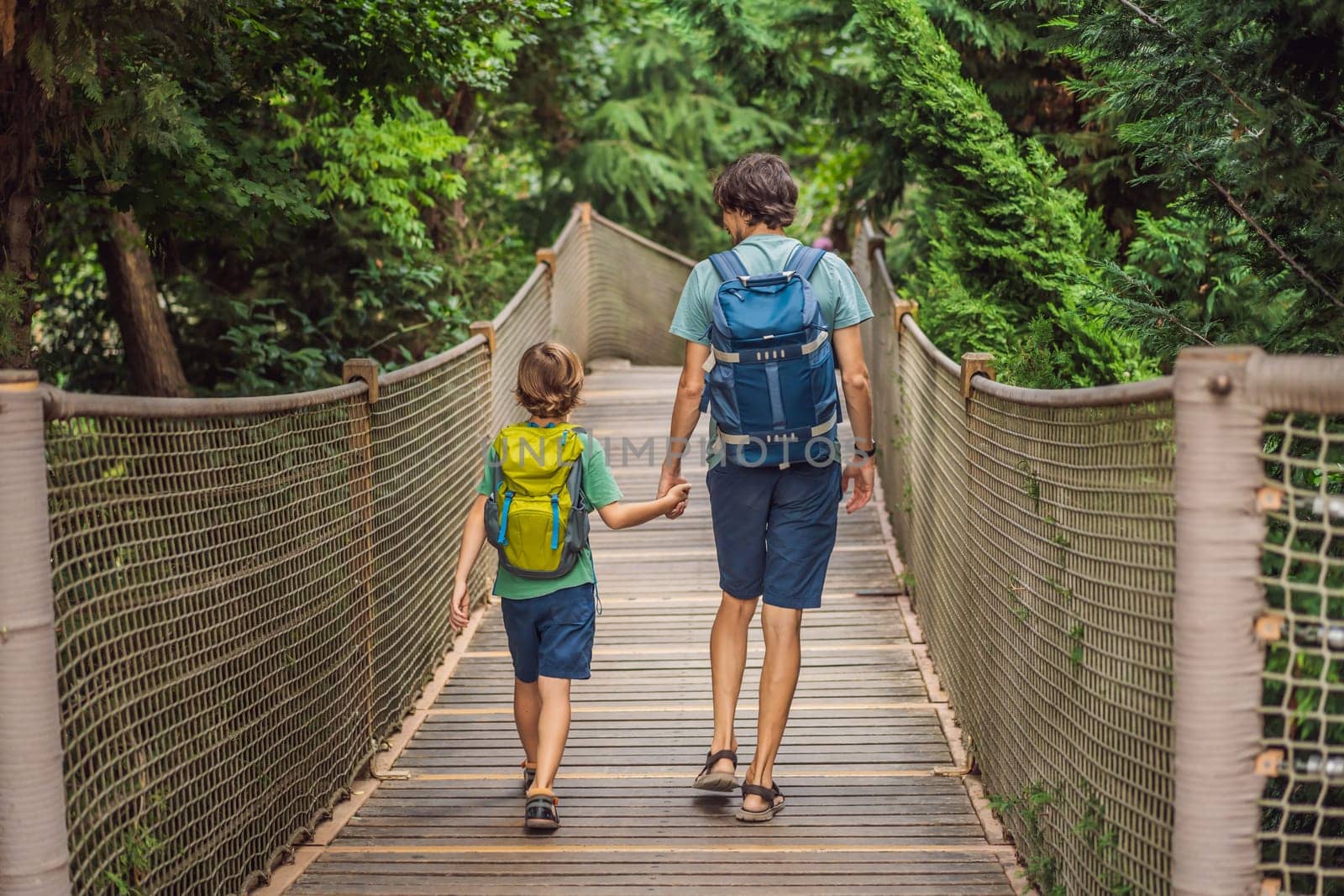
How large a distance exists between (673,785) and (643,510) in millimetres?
993

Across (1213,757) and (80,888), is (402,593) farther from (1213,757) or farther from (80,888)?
(1213,757)

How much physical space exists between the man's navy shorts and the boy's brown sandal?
0.78 metres

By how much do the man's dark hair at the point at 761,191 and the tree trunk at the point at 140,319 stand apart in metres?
5.15

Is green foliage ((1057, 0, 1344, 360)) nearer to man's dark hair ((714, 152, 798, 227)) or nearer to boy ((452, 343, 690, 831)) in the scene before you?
man's dark hair ((714, 152, 798, 227))

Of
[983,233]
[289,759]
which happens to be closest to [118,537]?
[289,759]

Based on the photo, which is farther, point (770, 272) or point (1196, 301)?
point (1196, 301)

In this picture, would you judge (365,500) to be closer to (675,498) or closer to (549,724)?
(549,724)

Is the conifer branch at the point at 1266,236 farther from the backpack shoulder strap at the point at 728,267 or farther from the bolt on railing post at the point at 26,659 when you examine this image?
the bolt on railing post at the point at 26,659

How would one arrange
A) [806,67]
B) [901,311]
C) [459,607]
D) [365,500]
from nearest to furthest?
[459,607]
[365,500]
[901,311]
[806,67]

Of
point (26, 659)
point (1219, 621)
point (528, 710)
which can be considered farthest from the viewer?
point (528, 710)

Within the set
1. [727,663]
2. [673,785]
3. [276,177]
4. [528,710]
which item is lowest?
[673,785]

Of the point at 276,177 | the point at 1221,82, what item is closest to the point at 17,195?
the point at 276,177

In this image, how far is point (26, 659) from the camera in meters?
2.22

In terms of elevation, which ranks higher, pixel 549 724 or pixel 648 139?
pixel 648 139
